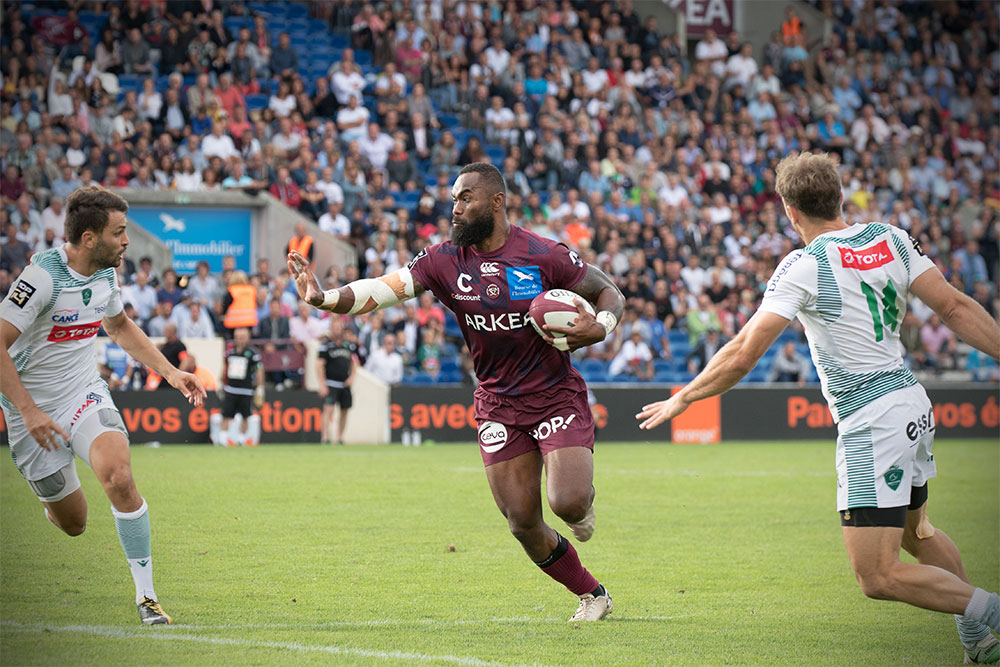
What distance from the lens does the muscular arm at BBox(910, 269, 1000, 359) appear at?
19.2 feet

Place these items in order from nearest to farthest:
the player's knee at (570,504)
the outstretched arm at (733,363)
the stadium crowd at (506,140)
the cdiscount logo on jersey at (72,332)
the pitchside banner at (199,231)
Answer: the outstretched arm at (733,363), the player's knee at (570,504), the cdiscount logo on jersey at (72,332), the stadium crowd at (506,140), the pitchside banner at (199,231)

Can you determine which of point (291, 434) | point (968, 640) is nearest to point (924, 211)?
point (291, 434)

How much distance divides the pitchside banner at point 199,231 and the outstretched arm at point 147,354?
1548 cm

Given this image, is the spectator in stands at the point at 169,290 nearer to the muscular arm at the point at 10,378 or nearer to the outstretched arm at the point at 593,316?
the muscular arm at the point at 10,378

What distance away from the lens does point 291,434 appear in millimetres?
21203

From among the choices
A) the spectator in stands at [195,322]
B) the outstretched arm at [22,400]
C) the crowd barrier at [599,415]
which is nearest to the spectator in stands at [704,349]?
the crowd barrier at [599,415]

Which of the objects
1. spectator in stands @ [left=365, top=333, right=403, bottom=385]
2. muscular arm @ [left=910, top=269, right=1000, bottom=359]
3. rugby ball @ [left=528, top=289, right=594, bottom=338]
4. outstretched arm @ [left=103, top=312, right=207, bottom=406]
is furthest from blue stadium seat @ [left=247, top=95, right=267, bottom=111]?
muscular arm @ [left=910, top=269, right=1000, bottom=359]

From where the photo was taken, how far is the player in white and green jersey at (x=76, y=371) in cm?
704

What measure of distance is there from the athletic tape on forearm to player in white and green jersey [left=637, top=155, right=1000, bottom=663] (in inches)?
78.8

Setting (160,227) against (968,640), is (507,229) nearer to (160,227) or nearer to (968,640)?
(968,640)

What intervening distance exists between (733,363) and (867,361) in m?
0.70

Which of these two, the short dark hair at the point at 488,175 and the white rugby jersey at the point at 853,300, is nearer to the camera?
the white rugby jersey at the point at 853,300

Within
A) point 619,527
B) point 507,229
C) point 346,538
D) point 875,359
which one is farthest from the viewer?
point 619,527

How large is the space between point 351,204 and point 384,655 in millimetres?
18912
